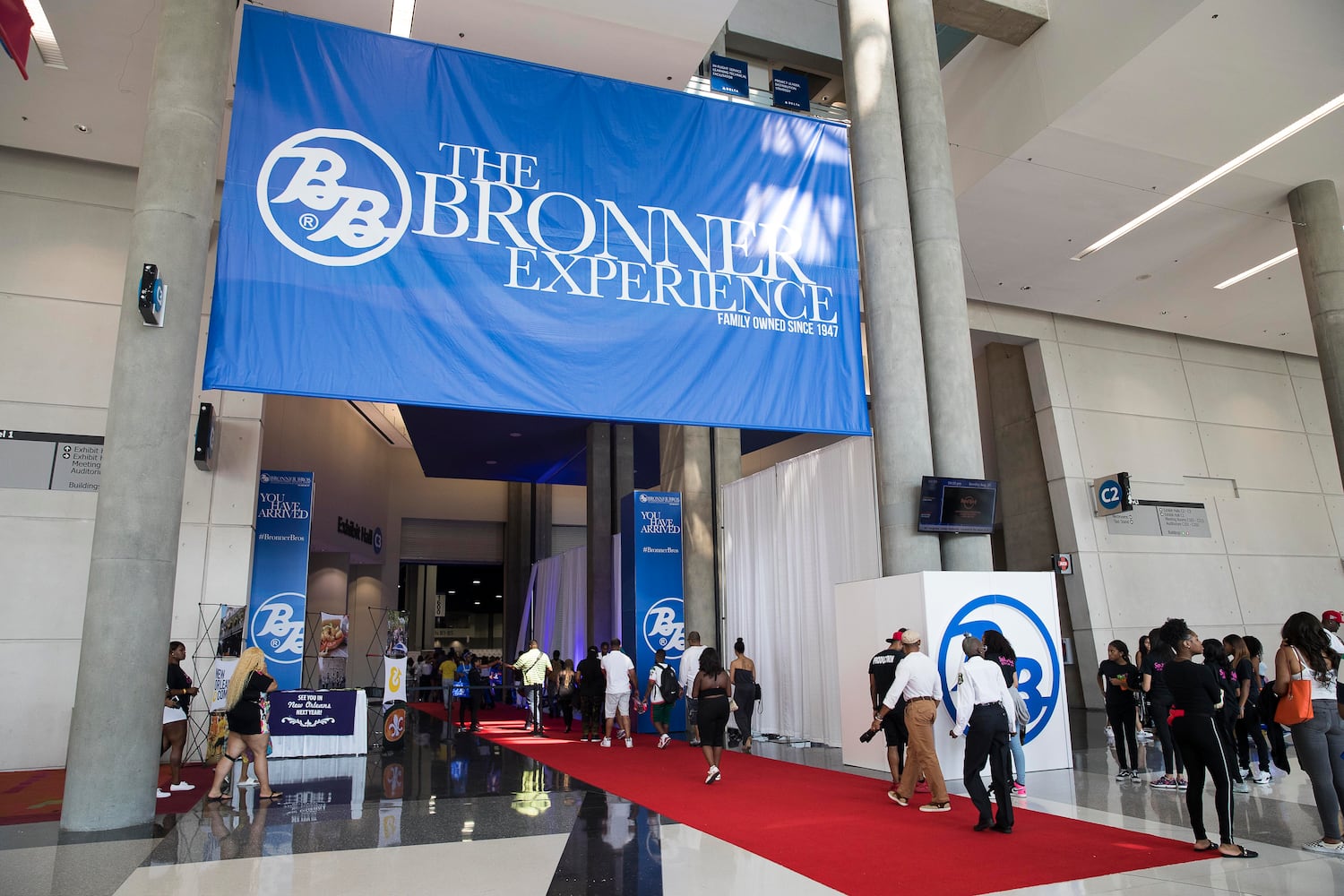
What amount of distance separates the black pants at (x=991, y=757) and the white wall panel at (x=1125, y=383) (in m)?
12.9

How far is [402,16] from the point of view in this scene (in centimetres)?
926

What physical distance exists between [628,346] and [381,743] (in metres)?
6.45

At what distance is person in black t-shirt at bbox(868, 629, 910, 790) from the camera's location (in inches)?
272

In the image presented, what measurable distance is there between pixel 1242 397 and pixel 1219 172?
8250 millimetres

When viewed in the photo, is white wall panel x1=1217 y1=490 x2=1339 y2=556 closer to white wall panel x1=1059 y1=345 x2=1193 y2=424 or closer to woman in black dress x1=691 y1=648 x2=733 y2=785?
white wall panel x1=1059 y1=345 x2=1193 y2=424

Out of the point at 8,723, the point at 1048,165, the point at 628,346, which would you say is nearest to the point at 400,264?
the point at 628,346

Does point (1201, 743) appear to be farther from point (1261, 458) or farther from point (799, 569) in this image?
point (1261, 458)

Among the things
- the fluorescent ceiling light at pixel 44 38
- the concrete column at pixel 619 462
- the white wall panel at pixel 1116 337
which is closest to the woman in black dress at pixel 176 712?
the fluorescent ceiling light at pixel 44 38

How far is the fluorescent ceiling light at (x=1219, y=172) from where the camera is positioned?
1112 cm

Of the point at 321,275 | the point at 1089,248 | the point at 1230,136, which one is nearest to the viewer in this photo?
the point at 321,275

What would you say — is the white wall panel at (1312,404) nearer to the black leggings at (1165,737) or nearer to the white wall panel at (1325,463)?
the white wall panel at (1325,463)

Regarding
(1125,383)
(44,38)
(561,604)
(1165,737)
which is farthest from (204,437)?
(1125,383)

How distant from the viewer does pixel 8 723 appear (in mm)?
9555

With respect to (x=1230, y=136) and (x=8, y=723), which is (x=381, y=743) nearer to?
(x=8, y=723)
